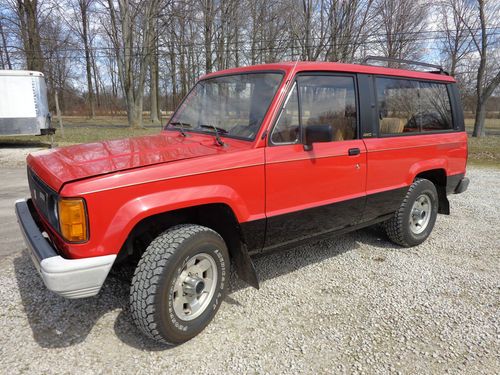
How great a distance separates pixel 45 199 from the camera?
8.77 feet

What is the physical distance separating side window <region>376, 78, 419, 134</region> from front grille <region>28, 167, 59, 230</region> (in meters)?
3.04

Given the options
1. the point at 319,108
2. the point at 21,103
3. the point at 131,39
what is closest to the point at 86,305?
the point at 319,108

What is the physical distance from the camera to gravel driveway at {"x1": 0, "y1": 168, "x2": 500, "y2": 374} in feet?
8.07

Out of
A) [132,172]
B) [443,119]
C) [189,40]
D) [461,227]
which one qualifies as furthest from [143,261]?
[189,40]

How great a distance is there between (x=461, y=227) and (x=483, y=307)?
2.27 metres

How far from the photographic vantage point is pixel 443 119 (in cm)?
446

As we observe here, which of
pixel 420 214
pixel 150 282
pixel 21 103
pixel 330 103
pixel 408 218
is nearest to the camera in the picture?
pixel 150 282

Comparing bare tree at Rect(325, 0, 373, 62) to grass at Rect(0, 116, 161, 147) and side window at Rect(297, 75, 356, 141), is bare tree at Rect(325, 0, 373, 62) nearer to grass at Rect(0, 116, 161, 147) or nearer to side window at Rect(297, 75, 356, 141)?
grass at Rect(0, 116, 161, 147)

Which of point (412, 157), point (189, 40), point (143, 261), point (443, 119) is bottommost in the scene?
point (143, 261)

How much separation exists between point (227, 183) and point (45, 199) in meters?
1.33

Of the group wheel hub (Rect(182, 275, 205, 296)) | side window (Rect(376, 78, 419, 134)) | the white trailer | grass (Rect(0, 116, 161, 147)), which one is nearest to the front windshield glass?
wheel hub (Rect(182, 275, 205, 296))

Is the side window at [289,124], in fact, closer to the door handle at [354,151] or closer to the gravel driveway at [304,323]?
the door handle at [354,151]

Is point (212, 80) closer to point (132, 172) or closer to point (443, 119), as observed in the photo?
point (132, 172)

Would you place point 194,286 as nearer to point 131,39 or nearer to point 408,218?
point 408,218
